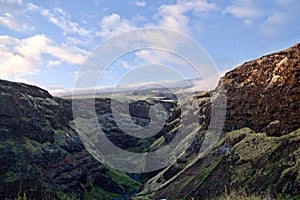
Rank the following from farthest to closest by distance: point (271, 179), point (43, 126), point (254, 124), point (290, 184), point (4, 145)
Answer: point (43, 126) < point (4, 145) < point (254, 124) < point (271, 179) < point (290, 184)

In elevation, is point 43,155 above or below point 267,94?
below

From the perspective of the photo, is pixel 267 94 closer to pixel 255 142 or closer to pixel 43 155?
pixel 255 142

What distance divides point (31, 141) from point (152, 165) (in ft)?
212

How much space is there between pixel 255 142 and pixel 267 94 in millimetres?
16949

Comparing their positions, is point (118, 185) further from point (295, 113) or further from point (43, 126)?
point (295, 113)

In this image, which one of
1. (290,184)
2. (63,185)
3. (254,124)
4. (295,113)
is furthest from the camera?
(63,185)

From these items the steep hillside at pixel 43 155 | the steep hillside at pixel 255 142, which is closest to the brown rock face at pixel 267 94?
the steep hillside at pixel 255 142

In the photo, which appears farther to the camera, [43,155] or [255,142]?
[43,155]

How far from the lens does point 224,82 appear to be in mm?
124188

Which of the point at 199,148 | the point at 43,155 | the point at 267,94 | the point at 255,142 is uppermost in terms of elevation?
the point at 267,94

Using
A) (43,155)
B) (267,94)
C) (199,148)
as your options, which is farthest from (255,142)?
(43,155)

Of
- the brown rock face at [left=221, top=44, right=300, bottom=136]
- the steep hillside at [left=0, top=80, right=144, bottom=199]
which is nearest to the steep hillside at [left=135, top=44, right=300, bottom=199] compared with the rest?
the brown rock face at [left=221, top=44, right=300, bottom=136]

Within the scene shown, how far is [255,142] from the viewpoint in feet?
294

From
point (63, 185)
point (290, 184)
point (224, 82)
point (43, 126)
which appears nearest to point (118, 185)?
point (63, 185)
